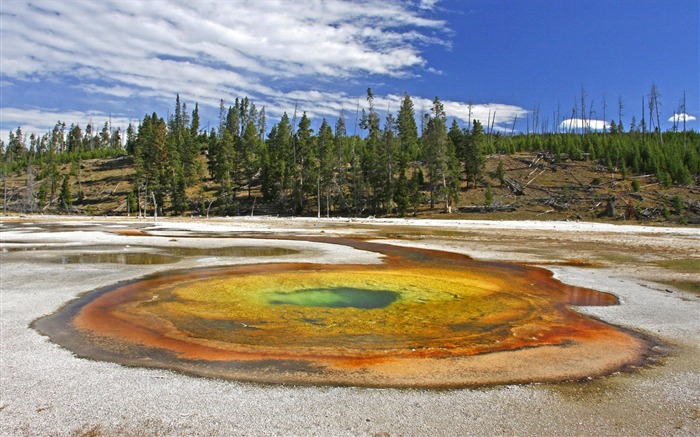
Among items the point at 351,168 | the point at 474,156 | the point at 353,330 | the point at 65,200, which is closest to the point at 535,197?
the point at 474,156

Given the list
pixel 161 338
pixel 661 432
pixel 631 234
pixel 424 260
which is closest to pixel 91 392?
pixel 161 338

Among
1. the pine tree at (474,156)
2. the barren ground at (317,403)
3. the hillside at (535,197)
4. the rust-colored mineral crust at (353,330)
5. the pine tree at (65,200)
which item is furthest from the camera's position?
the pine tree at (65,200)

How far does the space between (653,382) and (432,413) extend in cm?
404

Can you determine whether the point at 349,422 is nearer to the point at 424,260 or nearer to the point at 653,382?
the point at 653,382

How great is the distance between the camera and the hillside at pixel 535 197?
60519 mm

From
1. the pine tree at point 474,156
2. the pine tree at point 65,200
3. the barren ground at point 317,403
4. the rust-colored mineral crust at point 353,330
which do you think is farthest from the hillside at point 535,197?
the barren ground at point 317,403

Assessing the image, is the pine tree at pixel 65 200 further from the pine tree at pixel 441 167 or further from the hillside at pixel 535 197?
the pine tree at pixel 441 167

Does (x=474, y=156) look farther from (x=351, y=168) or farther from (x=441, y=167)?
(x=351, y=168)

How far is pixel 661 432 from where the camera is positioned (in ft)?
17.8

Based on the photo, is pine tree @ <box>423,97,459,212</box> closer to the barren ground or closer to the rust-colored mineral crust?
the rust-colored mineral crust

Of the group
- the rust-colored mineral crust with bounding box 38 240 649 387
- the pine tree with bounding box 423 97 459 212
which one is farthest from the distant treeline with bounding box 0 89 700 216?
the rust-colored mineral crust with bounding box 38 240 649 387

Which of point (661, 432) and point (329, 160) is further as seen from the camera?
point (329, 160)

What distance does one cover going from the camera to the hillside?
199 ft

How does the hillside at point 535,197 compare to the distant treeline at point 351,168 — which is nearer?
the hillside at point 535,197
